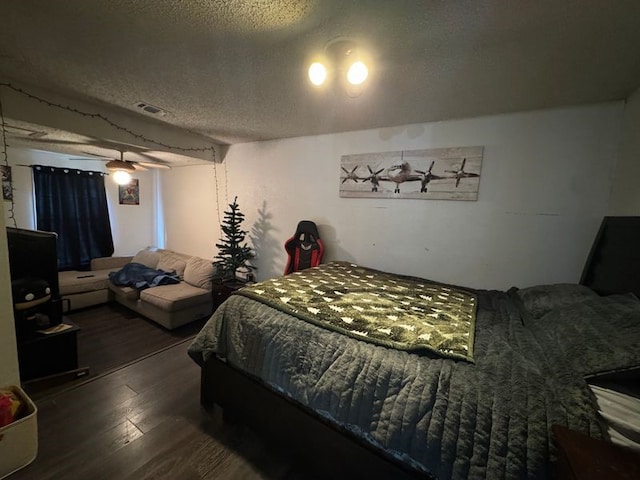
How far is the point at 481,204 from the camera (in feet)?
7.56

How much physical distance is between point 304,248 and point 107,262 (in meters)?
3.53

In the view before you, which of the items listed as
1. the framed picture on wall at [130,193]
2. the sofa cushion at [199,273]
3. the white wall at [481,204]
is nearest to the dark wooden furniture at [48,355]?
the sofa cushion at [199,273]

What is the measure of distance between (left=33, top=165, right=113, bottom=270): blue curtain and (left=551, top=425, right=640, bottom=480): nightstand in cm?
568

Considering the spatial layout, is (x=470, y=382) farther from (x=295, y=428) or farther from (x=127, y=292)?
(x=127, y=292)

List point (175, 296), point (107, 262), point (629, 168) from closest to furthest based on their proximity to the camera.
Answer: point (629, 168) < point (175, 296) < point (107, 262)

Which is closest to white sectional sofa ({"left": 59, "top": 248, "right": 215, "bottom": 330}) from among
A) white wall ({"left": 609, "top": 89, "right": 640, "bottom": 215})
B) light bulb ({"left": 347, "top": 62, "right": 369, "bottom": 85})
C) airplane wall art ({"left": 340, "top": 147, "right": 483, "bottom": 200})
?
airplane wall art ({"left": 340, "top": 147, "right": 483, "bottom": 200})

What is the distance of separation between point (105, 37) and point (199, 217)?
3.23m

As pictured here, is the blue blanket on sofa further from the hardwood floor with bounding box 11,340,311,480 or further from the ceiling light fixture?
the hardwood floor with bounding box 11,340,311,480

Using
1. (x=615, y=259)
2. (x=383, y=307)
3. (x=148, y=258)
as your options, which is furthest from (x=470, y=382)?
(x=148, y=258)

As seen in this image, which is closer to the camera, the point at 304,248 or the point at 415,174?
the point at 415,174

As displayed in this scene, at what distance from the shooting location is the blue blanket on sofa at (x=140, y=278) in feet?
11.3

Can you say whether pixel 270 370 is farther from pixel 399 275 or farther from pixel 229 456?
pixel 399 275

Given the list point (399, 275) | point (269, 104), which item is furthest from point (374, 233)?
point (269, 104)

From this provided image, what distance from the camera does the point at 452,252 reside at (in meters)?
2.46
